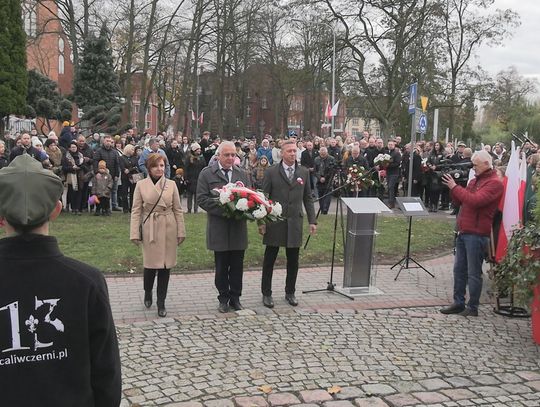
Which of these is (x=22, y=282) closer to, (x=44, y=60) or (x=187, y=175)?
(x=187, y=175)

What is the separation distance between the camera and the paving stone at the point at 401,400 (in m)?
4.52

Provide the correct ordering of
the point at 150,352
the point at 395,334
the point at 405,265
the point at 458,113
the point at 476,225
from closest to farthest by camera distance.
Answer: the point at 150,352
the point at 395,334
the point at 476,225
the point at 405,265
the point at 458,113

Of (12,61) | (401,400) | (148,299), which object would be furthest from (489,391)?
(12,61)

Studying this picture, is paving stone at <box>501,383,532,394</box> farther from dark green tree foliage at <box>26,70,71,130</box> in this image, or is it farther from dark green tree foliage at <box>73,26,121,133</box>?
dark green tree foliage at <box>73,26,121,133</box>

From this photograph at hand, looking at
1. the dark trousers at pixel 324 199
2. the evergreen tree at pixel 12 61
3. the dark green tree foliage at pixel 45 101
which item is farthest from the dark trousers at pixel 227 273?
the evergreen tree at pixel 12 61

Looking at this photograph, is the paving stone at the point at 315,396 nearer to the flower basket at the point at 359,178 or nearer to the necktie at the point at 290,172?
the necktie at the point at 290,172

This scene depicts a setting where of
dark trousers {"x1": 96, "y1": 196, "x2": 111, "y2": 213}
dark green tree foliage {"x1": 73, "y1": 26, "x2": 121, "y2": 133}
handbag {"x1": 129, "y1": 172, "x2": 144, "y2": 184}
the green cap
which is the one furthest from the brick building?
the green cap

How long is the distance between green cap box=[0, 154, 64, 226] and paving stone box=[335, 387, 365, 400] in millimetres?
3193

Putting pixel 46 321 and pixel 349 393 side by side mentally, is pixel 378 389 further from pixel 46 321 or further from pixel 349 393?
pixel 46 321

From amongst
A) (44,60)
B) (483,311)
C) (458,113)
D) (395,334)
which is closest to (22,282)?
(395,334)

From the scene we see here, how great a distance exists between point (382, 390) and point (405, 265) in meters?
4.95

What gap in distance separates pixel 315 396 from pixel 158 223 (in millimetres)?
3036

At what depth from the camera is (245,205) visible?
21.5 ft

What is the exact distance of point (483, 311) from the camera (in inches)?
290
